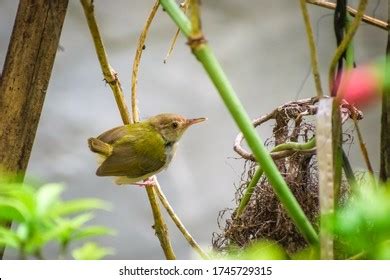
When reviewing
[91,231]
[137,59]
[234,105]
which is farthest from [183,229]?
[91,231]

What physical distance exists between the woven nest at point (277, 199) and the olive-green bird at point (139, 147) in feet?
0.34

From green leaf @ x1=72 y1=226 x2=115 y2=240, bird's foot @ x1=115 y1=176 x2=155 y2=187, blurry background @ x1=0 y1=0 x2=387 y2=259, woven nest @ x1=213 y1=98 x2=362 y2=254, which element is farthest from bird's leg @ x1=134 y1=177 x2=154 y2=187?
green leaf @ x1=72 y1=226 x2=115 y2=240

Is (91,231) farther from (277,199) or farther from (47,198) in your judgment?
(277,199)

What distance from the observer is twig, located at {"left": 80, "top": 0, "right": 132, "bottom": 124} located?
2.77ft

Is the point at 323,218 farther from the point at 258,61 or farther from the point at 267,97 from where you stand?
the point at 258,61

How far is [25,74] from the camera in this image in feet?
3.35

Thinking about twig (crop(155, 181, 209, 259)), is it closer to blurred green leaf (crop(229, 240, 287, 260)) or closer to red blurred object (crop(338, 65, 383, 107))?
blurred green leaf (crop(229, 240, 287, 260))

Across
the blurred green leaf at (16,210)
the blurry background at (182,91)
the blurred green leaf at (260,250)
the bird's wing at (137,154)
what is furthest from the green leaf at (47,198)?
the blurry background at (182,91)

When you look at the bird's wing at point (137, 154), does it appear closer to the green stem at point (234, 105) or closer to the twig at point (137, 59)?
the twig at point (137, 59)

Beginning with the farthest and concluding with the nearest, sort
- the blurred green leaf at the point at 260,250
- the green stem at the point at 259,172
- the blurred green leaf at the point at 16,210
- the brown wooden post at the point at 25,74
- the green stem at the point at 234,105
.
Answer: the brown wooden post at the point at 25,74 → the green stem at the point at 259,172 → the blurred green leaf at the point at 260,250 → the green stem at the point at 234,105 → the blurred green leaf at the point at 16,210

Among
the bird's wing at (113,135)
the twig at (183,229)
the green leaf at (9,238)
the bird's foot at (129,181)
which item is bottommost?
the green leaf at (9,238)

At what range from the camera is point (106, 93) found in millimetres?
1457

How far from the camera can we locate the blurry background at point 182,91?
138cm
